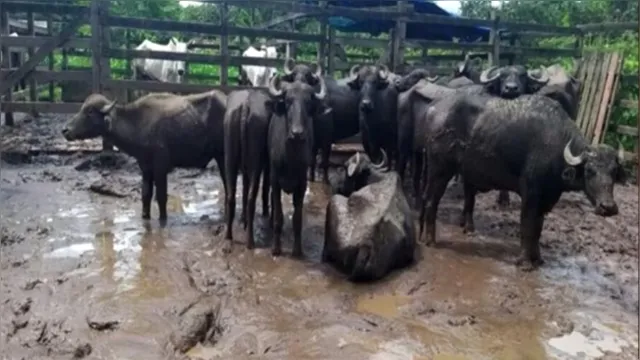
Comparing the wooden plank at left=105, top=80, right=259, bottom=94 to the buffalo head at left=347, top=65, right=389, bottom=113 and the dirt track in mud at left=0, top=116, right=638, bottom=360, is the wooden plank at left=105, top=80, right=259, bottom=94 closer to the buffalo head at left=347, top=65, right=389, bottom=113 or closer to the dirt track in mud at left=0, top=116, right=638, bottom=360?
the buffalo head at left=347, top=65, right=389, bottom=113

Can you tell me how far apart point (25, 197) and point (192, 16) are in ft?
79.7

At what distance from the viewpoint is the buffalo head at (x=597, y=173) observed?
19.9ft

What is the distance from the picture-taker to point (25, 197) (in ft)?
29.9

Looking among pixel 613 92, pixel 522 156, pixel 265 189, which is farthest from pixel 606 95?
pixel 265 189

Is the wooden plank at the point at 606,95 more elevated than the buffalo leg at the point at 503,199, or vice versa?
the wooden plank at the point at 606,95

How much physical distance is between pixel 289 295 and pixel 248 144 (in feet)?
6.45

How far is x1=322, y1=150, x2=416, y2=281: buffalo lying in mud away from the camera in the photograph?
20.9 ft

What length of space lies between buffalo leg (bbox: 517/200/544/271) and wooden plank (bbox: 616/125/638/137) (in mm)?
6423

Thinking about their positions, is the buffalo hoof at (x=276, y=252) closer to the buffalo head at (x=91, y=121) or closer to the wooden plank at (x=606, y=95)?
the buffalo head at (x=91, y=121)

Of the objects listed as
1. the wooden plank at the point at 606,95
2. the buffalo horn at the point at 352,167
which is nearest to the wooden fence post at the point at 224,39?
the buffalo horn at the point at 352,167

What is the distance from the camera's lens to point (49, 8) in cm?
1171

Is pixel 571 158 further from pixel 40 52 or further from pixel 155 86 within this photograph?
pixel 40 52

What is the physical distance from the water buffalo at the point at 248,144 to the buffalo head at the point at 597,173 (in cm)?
303

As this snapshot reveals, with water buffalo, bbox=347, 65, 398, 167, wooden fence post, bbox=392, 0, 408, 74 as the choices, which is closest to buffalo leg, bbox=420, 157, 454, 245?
water buffalo, bbox=347, 65, 398, 167
